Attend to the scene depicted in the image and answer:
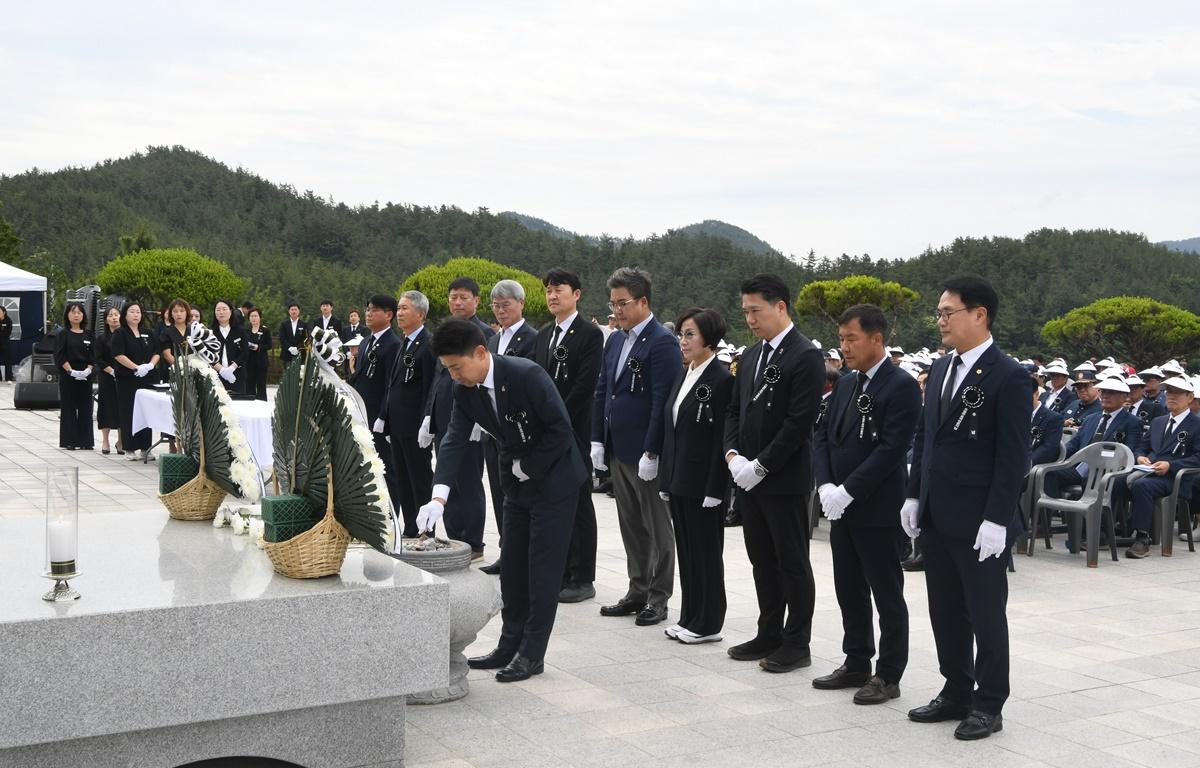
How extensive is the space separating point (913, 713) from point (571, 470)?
6.18 feet

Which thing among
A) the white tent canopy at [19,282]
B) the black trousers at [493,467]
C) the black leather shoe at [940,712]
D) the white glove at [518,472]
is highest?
the white tent canopy at [19,282]

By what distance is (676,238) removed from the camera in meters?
62.2

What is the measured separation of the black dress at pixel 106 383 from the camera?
14133 millimetres

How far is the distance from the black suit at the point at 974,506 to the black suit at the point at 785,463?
2.55ft

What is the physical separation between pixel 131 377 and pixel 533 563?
10.1 metres

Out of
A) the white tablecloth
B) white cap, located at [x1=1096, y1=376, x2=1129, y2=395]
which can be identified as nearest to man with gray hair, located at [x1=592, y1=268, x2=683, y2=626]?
the white tablecloth

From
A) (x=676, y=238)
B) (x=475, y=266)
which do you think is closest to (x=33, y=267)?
(x=475, y=266)

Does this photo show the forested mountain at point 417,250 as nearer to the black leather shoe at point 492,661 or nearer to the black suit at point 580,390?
the black suit at point 580,390

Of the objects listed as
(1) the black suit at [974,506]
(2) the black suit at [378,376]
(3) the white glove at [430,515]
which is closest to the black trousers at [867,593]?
(1) the black suit at [974,506]

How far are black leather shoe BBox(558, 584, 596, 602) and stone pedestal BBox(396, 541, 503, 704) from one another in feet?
6.83

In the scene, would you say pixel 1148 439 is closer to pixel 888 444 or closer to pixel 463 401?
pixel 888 444

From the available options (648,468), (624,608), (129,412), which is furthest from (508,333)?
(129,412)

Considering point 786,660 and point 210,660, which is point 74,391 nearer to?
point 786,660

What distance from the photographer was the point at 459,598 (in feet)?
16.5
